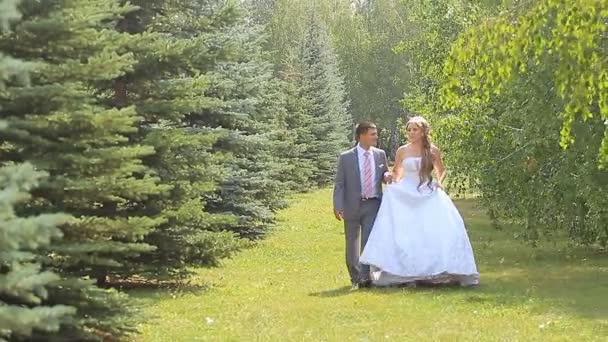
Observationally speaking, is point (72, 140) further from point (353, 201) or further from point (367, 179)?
point (367, 179)

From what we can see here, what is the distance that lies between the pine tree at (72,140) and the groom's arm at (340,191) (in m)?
4.70

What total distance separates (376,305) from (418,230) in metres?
1.85

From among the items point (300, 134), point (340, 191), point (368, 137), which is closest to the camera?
point (340, 191)

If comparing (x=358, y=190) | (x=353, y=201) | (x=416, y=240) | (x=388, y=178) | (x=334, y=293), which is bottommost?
(x=334, y=293)

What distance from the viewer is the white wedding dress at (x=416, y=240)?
12.2m

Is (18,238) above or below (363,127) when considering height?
below

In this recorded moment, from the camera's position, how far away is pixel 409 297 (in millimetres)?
11422

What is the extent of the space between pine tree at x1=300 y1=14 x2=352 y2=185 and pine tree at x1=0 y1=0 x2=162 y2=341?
37.4 m

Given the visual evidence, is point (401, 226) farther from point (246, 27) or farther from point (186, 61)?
point (246, 27)

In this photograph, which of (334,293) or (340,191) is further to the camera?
(340,191)

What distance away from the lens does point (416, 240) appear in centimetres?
1233

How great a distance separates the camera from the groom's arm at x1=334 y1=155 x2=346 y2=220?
12.2 metres

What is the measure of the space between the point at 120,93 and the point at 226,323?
3251 mm

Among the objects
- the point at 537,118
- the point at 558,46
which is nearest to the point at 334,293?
the point at 558,46
